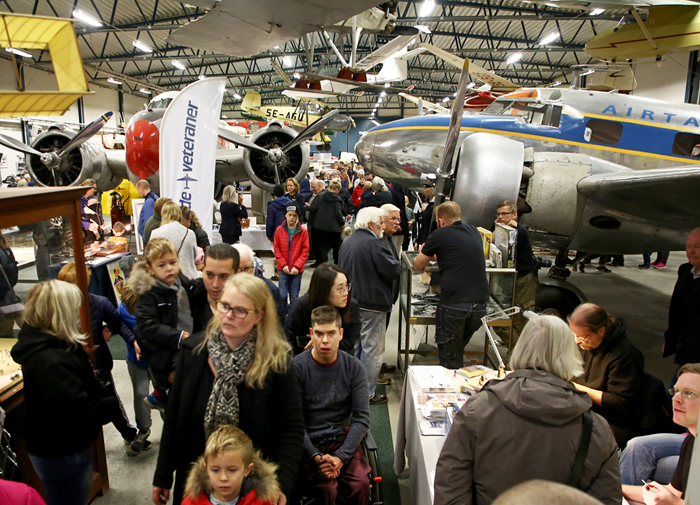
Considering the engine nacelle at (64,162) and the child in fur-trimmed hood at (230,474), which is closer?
the child in fur-trimmed hood at (230,474)

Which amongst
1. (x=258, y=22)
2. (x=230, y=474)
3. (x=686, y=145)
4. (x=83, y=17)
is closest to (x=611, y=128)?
(x=686, y=145)

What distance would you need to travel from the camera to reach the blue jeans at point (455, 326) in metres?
3.84

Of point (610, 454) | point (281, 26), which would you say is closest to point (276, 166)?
point (281, 26)

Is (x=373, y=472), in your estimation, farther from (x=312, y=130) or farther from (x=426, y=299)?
(x=312, y=130)

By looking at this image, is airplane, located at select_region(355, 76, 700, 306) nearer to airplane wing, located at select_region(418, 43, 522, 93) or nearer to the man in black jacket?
the man in black jacket

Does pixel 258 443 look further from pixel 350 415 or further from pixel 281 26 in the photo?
pixel 281 26

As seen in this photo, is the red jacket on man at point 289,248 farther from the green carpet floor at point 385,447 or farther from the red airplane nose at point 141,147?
the red airplane nose at point 141,147

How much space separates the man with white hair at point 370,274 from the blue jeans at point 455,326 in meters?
0.54

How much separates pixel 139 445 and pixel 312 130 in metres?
6.33

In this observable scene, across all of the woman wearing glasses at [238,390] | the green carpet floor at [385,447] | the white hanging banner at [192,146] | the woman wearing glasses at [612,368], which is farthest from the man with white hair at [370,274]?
the white hanging banner at [192,146]

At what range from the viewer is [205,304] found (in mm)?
2861

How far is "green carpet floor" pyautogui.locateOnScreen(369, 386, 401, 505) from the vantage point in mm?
2977

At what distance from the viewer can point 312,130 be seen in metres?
8.12

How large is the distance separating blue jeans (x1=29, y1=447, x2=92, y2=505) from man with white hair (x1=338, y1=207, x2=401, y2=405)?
2116mm
